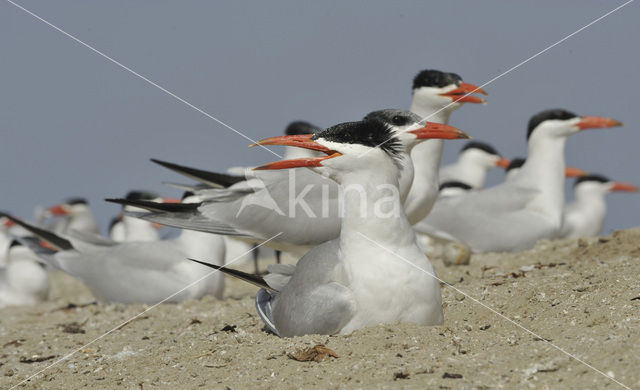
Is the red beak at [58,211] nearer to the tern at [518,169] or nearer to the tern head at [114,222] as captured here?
the tern head at [114,222]

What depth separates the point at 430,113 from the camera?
8.05 metres

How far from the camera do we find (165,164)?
7.00 metres

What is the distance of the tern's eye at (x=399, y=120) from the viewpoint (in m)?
5.23

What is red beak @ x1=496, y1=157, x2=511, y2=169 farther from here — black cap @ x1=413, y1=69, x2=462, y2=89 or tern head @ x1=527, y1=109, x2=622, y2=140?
black cap @ x1=413, y1=69, x2=462, y2=89

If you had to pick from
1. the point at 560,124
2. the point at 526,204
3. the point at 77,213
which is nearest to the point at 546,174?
the point at 526,204

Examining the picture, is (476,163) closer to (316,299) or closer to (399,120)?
(399,120)

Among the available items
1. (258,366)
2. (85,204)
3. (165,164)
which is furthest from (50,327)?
(85,204)

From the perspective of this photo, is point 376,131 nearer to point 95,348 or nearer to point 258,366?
point 258,366

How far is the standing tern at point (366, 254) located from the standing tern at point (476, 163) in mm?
11561

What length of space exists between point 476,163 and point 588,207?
2.81 metres

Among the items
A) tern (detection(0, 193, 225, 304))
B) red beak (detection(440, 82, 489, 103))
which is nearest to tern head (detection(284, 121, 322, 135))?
tern (detection(0, 193, 225, 304))

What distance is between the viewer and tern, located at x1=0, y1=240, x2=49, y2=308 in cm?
1100

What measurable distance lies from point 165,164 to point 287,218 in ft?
3.65

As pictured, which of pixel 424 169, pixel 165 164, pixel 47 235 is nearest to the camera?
pixel 165 164
